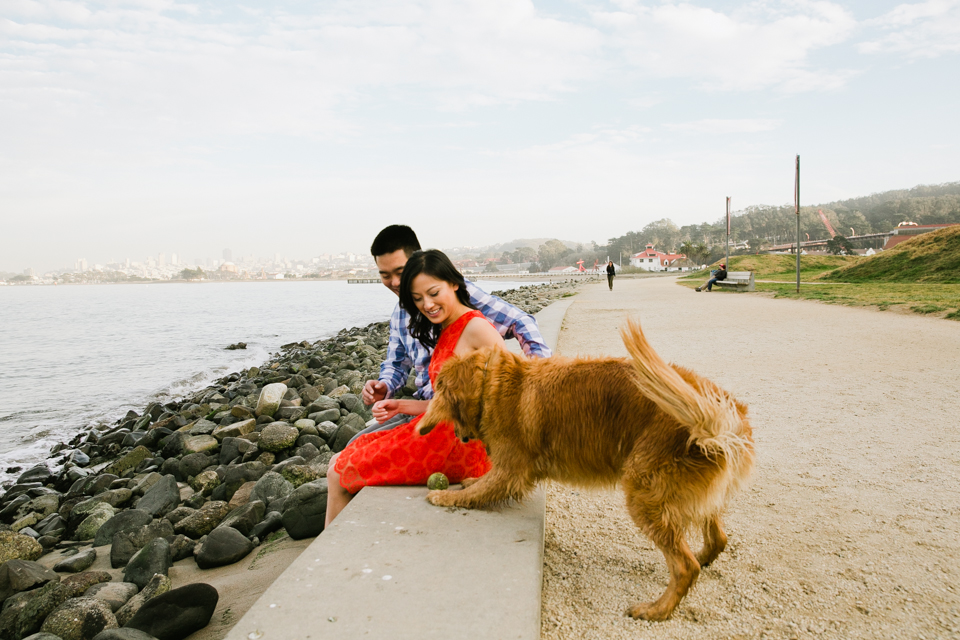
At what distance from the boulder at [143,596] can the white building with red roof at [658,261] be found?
96460 mm

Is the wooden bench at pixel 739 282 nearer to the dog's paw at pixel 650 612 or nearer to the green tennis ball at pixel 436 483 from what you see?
the green tennis ball at pixel 436 483

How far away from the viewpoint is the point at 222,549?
3.54 meters

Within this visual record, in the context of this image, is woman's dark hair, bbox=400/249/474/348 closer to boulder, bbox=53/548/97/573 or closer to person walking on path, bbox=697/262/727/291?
boulder, bbox=53/548/97/573

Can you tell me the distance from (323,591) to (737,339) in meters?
9.73

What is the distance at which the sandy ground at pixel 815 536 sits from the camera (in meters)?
2.20

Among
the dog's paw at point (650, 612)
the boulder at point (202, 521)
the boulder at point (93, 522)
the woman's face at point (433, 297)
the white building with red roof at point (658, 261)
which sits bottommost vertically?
the white building with red roof at point (658, 261)

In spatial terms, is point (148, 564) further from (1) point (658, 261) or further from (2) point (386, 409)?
(1) point (658, 261)

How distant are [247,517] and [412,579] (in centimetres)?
220

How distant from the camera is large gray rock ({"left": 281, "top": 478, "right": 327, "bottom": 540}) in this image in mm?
3527

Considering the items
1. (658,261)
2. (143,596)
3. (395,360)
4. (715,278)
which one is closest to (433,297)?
(395,360)

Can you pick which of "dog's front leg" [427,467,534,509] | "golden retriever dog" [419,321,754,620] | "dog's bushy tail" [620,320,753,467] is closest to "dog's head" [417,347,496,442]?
"golden retriever dog" [419,321,754,620]

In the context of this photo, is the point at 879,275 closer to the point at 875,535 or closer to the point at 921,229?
the point at 875,535

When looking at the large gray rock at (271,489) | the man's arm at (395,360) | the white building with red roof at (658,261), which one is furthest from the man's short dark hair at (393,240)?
the white building with red roof at (658,261)

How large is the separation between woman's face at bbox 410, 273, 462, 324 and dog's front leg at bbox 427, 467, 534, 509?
93 centimetres
